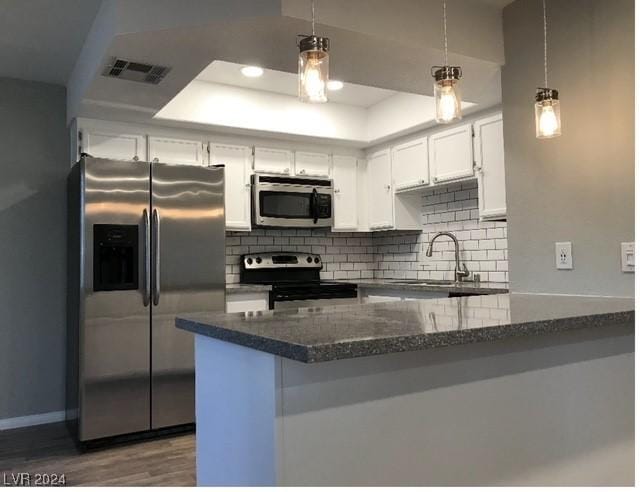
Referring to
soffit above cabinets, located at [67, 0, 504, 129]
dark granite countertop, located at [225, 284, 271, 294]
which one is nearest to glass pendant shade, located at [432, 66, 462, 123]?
soffit above cabinets, located at [67, 0, 504, 129]

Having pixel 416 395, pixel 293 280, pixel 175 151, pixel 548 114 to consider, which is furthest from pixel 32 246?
pixel 548 114

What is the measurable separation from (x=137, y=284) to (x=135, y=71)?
131cm

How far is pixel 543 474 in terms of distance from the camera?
1.69 m

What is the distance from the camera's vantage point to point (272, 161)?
446 centimetres

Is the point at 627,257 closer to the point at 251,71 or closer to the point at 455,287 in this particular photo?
the point at 455,287

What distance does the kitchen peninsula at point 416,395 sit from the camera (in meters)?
1.27

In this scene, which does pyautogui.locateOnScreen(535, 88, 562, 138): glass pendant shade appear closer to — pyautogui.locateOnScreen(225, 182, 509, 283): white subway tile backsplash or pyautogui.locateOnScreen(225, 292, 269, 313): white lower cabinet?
pyautogui.locateOnScreen(225, 182, 509, 283): white subway tile backsplash

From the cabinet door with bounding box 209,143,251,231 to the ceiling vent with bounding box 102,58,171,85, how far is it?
1241mm

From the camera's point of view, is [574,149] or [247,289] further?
[247,289]

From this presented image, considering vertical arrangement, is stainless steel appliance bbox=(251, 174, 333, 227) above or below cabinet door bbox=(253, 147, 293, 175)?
below

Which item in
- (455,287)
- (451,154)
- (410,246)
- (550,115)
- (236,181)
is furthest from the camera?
(410,246)

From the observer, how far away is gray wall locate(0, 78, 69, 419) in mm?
3689

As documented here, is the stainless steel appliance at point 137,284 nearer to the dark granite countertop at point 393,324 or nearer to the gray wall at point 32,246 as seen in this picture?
the gray wall at point 32,246

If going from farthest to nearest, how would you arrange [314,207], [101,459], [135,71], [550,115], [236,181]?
[314,207] < [236,181] < [101,459] < [135,71] < [550,115]
